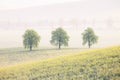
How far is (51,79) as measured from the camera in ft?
93.0

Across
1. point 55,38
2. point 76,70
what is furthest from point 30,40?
point 76,70

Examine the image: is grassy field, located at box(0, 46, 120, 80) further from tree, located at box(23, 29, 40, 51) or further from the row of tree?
the row of tree

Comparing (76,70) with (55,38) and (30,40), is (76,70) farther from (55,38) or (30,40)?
(55,38)

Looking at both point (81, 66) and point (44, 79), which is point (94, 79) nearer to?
point (81, 66)

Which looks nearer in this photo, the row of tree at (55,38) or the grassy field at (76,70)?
the grassy field at (76,70)

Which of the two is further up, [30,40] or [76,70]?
[30,40]

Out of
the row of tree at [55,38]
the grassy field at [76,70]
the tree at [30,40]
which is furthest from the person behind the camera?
the row of tree at [55,38]

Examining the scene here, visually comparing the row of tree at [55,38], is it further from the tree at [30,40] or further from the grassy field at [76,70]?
the grassy field at [76,70]

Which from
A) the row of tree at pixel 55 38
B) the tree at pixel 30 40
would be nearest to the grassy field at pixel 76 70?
the tree at pixel 30 40

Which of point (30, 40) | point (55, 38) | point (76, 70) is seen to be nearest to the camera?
point (76, 70)

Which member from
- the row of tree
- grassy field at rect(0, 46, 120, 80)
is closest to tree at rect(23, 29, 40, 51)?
the row of tree

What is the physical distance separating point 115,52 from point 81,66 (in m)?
5.35

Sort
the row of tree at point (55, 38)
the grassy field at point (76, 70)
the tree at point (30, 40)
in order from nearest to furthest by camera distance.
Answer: the grassy field at point (76, 70) < the tree at point (30, 40) < the row of tree at point (55, 38)

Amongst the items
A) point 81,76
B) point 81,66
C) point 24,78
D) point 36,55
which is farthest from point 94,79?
point 36,55
